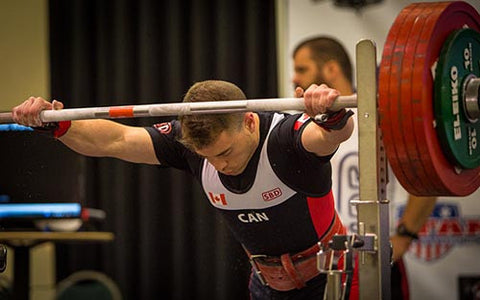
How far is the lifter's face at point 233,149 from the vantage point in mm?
2859

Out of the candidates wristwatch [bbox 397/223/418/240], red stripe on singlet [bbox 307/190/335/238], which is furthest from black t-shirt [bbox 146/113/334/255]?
wristwatch [bbox 397/223/418/240]

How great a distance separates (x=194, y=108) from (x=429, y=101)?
2.42ft

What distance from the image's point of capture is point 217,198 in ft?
9.88

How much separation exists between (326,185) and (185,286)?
128cm

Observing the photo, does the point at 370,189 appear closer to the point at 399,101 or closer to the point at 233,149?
the point at 399,101

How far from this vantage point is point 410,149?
236 centimetres

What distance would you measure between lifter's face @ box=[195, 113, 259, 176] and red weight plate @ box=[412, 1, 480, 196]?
2.34ft

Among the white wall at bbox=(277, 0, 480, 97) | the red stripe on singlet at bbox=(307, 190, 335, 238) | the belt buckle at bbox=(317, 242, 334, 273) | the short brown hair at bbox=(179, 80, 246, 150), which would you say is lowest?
the belt buckle at bbox=(317, 242, 334, 273)

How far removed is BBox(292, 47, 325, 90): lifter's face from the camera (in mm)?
3877

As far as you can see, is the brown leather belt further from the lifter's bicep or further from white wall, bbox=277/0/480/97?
white wall, bbox=277/0/480/97

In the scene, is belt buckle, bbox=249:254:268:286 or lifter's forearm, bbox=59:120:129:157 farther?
lifter's forearm, bbox=59:120:129:157

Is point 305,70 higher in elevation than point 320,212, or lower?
higher

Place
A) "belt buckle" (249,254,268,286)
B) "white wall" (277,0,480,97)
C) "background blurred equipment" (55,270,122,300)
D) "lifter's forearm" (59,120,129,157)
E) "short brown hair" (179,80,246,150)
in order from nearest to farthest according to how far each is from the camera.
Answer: "short brown hair" (179,80,246,150) → "belt buckle" (249,254,268,286) → "lifter's forearm" (59,120,129,157) → "white wall" (277,0,480,97) → "background blurred equipment" (55,270,122,300)

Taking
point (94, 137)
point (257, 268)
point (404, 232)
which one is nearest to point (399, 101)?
point (257, 268)
